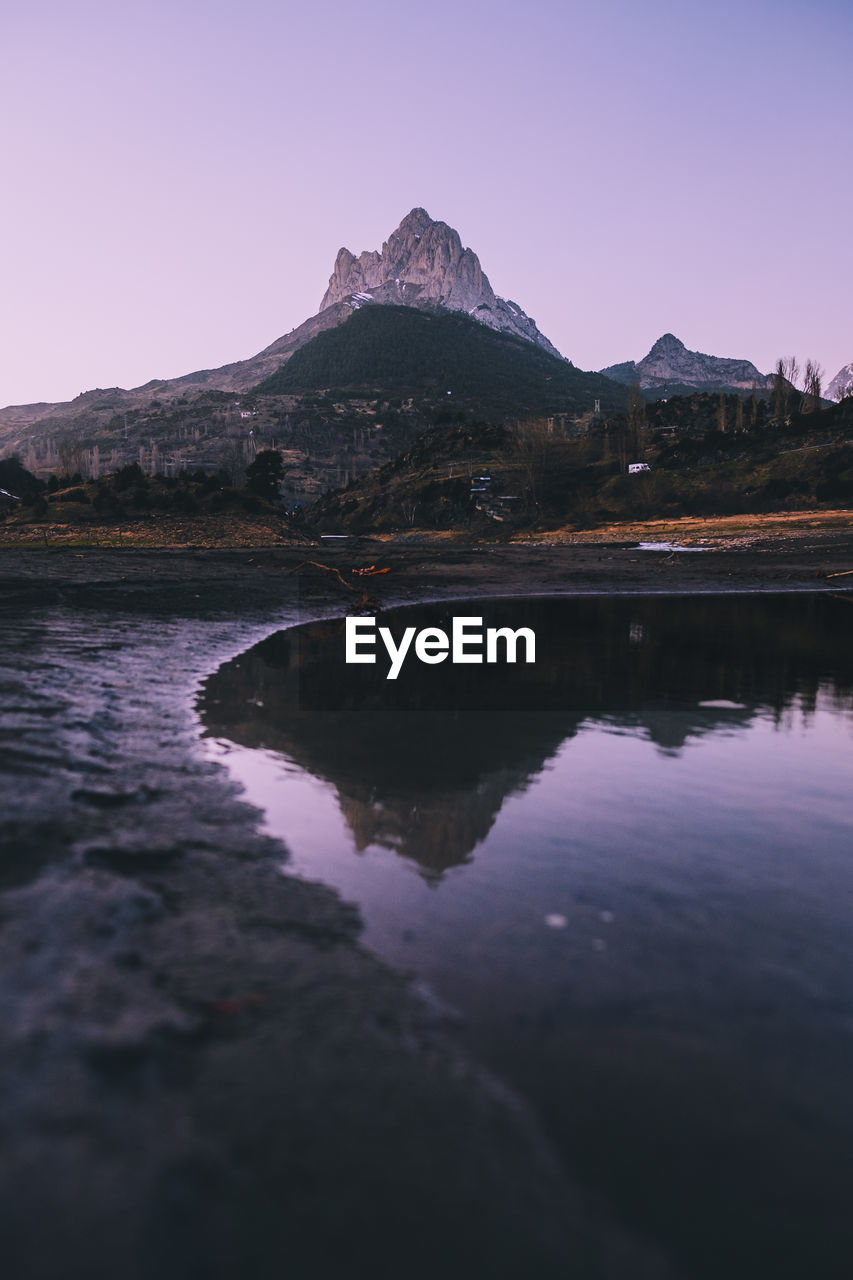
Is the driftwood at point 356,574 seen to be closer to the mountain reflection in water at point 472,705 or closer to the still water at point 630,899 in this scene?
the mountain reflection in water at point 472,705

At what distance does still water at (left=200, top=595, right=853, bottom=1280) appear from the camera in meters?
3.52

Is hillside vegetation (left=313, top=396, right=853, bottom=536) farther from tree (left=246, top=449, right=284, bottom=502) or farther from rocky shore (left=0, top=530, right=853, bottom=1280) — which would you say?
rocky shore (left=0, top=530, right=853, bottom=1280)

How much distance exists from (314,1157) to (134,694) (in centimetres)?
1067

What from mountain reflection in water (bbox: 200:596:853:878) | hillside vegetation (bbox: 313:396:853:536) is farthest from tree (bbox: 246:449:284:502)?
mountain reflection in water (bbox: 200:596:853:878)

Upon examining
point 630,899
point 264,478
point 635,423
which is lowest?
point 630,899

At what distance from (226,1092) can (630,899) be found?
11.5ft

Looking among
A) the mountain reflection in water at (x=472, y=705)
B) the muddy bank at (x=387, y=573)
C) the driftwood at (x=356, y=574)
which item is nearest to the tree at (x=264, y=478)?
the muddy bank at (x=387, y=573)

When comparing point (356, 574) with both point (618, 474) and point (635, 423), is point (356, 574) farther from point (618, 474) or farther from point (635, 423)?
point (635, 423)

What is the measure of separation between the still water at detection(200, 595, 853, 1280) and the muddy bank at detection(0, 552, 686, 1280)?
1.11 ft

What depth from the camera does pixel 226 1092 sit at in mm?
3803

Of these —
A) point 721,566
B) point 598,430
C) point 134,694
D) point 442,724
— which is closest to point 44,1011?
point 442,724

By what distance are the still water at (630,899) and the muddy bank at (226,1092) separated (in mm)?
339

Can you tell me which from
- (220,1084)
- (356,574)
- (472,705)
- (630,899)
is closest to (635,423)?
(356,574)

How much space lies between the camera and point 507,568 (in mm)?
46031
